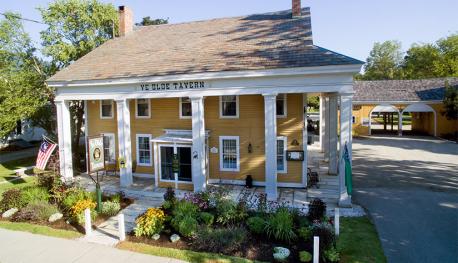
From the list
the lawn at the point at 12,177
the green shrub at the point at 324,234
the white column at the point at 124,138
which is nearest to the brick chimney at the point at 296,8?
the white column at the point at 124,138

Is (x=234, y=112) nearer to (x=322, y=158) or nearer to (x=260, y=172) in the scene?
(x=260, y=172)

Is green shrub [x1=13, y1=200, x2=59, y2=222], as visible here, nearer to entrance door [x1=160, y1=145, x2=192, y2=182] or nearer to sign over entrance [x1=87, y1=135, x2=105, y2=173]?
sign over entrance [x1=87, y1=135, x2=105, y2=173]

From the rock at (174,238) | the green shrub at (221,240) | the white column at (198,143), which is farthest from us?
the white column at (198,143)

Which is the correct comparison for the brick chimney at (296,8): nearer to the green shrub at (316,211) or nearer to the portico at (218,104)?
the portico at (218,104)

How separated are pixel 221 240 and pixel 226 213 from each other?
136cm

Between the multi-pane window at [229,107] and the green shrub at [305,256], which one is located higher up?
the multi-pane window at [229,107]

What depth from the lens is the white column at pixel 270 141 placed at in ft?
42.2

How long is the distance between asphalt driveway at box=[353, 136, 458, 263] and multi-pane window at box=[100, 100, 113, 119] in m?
13.7

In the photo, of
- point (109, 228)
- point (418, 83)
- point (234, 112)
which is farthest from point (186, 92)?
point (418, 83)

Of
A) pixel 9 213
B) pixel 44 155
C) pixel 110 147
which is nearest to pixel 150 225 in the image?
pixel 9 213

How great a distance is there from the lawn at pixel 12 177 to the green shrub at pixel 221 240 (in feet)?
40.3

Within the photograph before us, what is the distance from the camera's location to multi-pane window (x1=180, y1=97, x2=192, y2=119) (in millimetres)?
16141

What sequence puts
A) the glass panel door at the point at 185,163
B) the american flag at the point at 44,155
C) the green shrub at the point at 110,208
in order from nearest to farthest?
the green shrub at the point at 110,208 < the american flag at the point at 44,155 < the glass panel door at the point at 185,163

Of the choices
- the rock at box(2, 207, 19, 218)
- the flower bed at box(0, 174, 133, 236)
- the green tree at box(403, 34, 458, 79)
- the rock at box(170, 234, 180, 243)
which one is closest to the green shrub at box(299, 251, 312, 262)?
the rock at box(170, 234, 180, 243)
